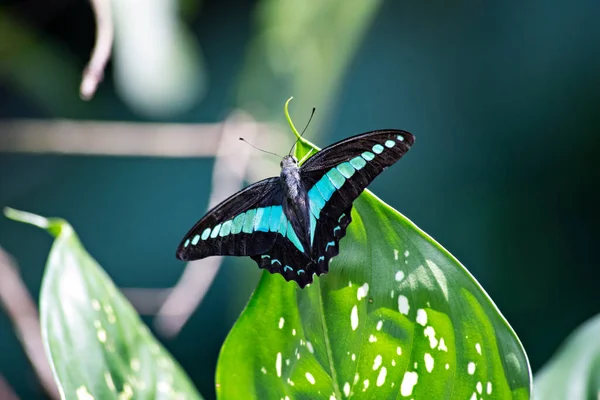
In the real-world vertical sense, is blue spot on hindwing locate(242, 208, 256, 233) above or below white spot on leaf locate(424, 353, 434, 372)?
above

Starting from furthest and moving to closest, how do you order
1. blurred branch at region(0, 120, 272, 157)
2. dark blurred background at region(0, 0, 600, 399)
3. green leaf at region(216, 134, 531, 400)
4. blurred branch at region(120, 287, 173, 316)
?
dark blurred background at region(0, 0, 600, 399) < blurred branch at region(120, 287, 173, 316) < blurred branch at region(0, 120, 272, 157) < green leaf at region(216, 134, 531, 400)

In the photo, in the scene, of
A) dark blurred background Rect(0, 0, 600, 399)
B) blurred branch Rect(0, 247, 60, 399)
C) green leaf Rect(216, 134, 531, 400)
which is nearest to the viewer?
green leaf Rect(216, 134, 531, 400)

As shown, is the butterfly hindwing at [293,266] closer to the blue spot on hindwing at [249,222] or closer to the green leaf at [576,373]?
the blue spot on hindwing at [249,222]

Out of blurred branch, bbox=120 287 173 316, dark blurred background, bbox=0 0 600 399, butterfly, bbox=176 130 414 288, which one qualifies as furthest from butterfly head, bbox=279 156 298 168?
dark blurred background, bbox=0 0 600 399

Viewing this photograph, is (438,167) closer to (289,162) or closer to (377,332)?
(289,162)

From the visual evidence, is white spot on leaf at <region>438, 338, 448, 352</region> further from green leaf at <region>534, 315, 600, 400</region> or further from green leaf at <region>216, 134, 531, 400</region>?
green leaf at <region>534, 315, 600, 400</region>

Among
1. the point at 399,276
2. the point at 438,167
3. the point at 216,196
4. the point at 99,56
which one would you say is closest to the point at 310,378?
the point at 399,276

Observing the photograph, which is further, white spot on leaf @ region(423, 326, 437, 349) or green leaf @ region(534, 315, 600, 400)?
green leaf @ region(534, 315, 600, 400)

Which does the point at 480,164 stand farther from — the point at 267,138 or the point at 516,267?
the point at 267,138
